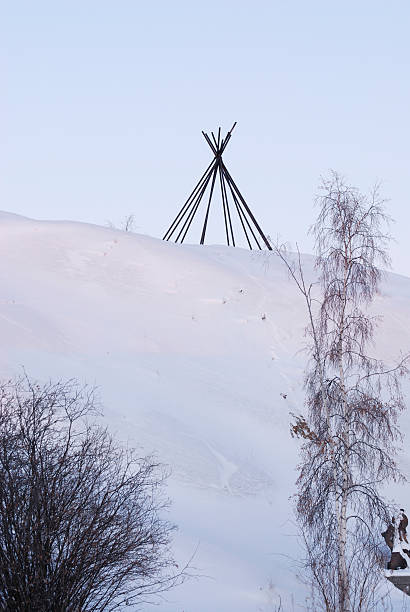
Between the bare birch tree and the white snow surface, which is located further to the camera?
the white snow surface

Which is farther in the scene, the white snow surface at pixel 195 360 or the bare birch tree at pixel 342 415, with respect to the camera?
the white snow surface at pixel 195 360

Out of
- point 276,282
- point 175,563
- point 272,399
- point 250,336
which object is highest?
point 276,282

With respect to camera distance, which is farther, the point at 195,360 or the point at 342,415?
the point at 195,360

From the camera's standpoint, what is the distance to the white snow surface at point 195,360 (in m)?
13.7

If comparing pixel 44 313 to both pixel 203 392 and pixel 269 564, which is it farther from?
pixel 269 564

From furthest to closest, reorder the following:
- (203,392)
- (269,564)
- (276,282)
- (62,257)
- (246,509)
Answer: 1. (276,282)
2. (62,257)
3. (203,392)
4. (246,509)
5. (269,564)

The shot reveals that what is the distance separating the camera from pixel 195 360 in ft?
66.6

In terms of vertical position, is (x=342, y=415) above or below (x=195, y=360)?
below

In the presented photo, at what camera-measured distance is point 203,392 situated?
61.7 ft

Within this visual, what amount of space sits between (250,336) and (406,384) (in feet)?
15.0

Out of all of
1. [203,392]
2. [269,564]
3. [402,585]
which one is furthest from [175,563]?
[203,392]

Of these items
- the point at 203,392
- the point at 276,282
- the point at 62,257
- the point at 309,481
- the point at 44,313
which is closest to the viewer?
the point at 309,481

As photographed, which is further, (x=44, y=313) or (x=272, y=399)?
(x=44, y=313)

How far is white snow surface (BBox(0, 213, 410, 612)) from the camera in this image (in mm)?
13664
